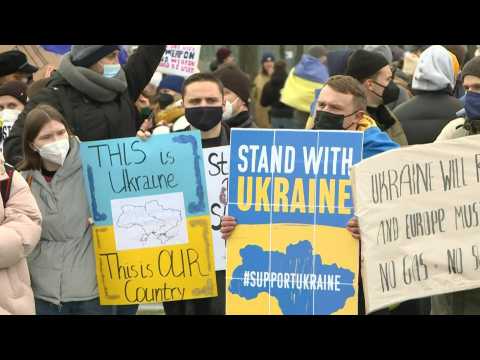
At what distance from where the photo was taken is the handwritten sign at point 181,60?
11195 millimetres

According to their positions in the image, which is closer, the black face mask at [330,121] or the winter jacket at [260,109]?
the black face mask at [330,121]

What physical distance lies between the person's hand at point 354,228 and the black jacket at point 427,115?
2.23 metres

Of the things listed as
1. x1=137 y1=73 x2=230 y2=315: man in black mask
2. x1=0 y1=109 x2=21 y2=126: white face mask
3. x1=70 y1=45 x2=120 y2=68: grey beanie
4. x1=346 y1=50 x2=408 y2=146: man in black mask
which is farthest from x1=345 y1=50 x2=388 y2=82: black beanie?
x1=0 y1=109 x2=21 y2=126: white face mask

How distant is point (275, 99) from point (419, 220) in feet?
40.4

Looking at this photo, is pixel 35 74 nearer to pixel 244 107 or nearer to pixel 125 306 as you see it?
pixel 244 107

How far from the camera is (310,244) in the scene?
6.02 meters

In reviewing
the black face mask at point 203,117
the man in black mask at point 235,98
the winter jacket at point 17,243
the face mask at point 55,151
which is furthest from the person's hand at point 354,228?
the man in black mask at point 235,98

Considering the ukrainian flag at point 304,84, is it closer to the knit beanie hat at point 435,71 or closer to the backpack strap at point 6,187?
the knit beanie hat at point 435,71

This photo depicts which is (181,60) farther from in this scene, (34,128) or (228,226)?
(228,226)

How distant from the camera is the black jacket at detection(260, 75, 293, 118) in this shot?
17505mm

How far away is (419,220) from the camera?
19.0 feet

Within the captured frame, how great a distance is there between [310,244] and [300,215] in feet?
0.52

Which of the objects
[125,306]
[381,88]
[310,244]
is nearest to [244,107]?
[381,88]

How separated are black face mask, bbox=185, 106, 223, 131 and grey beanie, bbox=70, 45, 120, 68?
781mm
